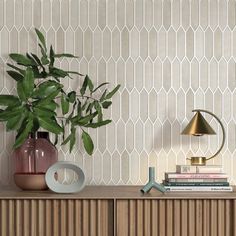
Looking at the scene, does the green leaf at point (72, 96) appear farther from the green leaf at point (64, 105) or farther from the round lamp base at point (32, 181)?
the round lamp base at point (32, 181)

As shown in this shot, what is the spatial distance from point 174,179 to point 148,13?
0.89 metres

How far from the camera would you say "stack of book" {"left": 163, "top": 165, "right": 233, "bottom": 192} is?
104 inches

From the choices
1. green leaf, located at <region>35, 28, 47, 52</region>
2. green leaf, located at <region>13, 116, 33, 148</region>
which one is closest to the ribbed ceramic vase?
green leaf, located at <region>13, 116, 33, 148</region>

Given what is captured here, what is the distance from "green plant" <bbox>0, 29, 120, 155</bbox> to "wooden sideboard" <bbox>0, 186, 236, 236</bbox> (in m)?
0.30

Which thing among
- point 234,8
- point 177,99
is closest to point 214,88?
point 177,99

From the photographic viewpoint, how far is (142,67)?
3.02 m

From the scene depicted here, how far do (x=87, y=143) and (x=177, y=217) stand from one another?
1.94 ft

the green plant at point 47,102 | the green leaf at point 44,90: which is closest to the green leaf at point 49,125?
the green plant at point 47,102

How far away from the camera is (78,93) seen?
300 centimetres

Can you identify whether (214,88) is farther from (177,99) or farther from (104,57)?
(104,57)

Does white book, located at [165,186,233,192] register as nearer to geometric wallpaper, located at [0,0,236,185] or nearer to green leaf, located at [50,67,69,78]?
geometric wallpaper, located at [0,0,236,185]

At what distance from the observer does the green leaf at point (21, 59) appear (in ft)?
9.32

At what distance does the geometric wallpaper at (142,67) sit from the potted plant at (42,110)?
0.10m

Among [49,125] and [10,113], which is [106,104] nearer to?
[49,125]
